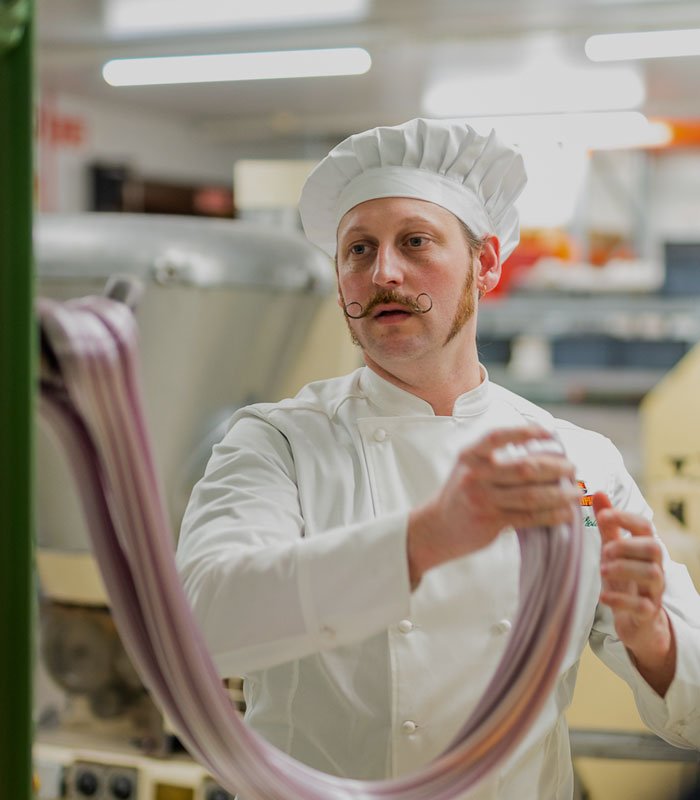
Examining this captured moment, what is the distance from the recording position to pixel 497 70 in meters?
5.79

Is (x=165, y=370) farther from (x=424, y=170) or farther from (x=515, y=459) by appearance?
(x=515, y=459)

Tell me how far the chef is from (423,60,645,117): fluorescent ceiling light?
14.6 feet

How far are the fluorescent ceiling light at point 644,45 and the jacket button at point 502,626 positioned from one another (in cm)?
394

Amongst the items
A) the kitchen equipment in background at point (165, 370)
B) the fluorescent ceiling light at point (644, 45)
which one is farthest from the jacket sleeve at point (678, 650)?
the fluorescent ceiling light at point (644, 45)

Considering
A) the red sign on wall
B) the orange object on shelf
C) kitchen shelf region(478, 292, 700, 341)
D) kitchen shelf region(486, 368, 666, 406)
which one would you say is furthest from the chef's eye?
the red sign on wall

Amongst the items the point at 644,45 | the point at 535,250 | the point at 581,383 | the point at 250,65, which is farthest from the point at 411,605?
the point at 535,250

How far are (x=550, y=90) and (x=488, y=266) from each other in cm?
534

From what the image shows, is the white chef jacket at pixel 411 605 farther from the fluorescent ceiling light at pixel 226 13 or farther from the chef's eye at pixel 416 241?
the fluorescent ceiling light at pixel 226 13

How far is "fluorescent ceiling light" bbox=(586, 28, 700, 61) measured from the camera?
14.7 feet

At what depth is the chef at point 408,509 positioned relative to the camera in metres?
0.91

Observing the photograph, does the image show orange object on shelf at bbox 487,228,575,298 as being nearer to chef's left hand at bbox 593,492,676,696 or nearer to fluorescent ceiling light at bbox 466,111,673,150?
fluorescent ceiling light at bbox 466,111,673,150
